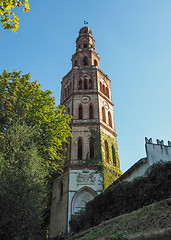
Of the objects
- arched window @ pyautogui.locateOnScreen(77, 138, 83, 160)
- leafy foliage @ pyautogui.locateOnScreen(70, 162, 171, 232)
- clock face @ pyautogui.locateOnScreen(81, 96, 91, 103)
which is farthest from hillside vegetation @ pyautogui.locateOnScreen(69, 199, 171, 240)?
clock face @ pyautogui.locateOnScreen(81, 96, 91, 103)

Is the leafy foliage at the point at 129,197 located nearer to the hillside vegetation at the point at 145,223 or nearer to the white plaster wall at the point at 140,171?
the hillside vegetation at the point at 145,223

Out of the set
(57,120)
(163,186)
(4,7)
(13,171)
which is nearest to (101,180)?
(57,120)

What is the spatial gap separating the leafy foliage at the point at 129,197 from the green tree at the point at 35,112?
15.5 feet

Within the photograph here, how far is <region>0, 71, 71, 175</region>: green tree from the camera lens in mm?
16069

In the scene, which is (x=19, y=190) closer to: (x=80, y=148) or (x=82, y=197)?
(x=82, y=197)

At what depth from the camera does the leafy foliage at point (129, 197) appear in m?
9.74

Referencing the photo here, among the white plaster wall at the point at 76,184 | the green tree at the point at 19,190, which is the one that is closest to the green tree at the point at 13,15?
the green tree at the point at 19,190

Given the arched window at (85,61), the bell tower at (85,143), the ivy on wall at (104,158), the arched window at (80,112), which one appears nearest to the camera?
the bell tower at (85,143)

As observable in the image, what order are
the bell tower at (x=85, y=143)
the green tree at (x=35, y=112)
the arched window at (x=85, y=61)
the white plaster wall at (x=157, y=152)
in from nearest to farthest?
1. the white plaster wall at (x=157, y=152)
2. the green tree at (x=35, y=112)
3. the bell tower at (x=85, y=143)
4. the arched window at (x=85, y=61)

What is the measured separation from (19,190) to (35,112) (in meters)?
6.62

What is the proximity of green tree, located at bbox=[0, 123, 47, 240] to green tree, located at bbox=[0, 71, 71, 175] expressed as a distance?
7.90 ft

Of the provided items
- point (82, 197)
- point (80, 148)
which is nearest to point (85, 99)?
point (80, 148)

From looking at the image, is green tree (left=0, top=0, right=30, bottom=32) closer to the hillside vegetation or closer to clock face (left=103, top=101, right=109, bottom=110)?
the hillside vegetation

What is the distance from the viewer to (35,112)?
56.2ft
